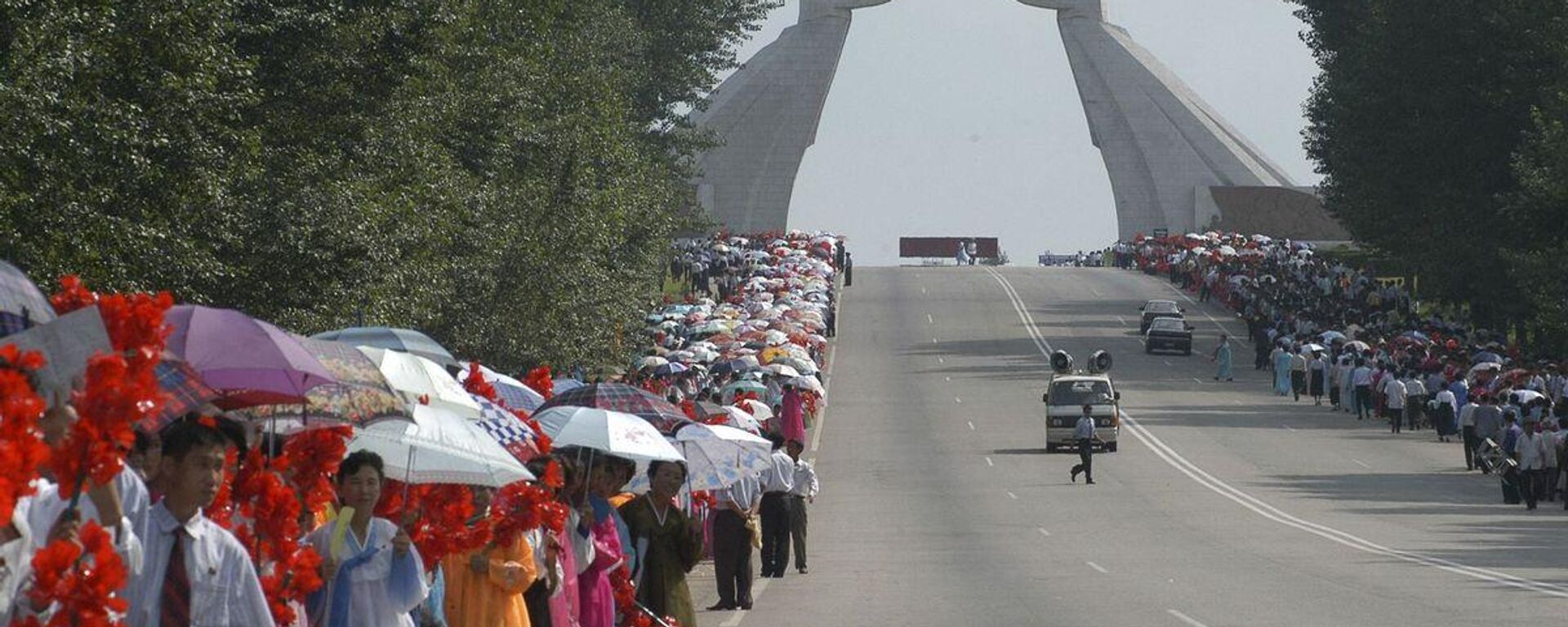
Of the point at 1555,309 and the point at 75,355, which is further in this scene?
the point at 1555,309

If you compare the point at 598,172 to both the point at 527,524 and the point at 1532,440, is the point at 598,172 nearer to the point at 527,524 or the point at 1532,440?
the point at 1532,440

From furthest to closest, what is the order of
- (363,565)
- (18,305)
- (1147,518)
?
(1147,518) → (363,565) → (18,305)

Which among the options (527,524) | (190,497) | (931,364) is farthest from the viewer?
(931,364)

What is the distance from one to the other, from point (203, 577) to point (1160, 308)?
65.8 m

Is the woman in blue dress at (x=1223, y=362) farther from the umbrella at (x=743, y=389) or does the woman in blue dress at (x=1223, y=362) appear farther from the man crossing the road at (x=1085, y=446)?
the man crossing the road at (x=1085, y=446)

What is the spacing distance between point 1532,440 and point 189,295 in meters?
18.8

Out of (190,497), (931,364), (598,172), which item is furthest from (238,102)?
(931,364)

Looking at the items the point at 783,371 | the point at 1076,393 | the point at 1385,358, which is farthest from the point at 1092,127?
the point at 783,371

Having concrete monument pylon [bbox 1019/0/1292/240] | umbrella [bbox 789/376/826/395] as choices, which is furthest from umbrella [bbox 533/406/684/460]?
concrete monument pylon [bbox 1019/0/1292/240]

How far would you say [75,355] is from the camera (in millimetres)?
7410

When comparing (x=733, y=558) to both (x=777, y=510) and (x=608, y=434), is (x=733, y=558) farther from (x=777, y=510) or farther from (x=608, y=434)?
(x=608, y=434)

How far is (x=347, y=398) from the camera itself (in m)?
10.9

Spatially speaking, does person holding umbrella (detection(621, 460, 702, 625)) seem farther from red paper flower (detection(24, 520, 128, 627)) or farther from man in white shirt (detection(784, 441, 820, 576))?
man in white shirt (detection(784, 441, 820, 576))

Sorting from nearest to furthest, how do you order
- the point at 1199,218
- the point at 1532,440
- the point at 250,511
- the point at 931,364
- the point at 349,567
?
the point at 250,511 < the point at 349,567 < the point at 1532,440 < the point at 931,364 < the point at 1199,218
